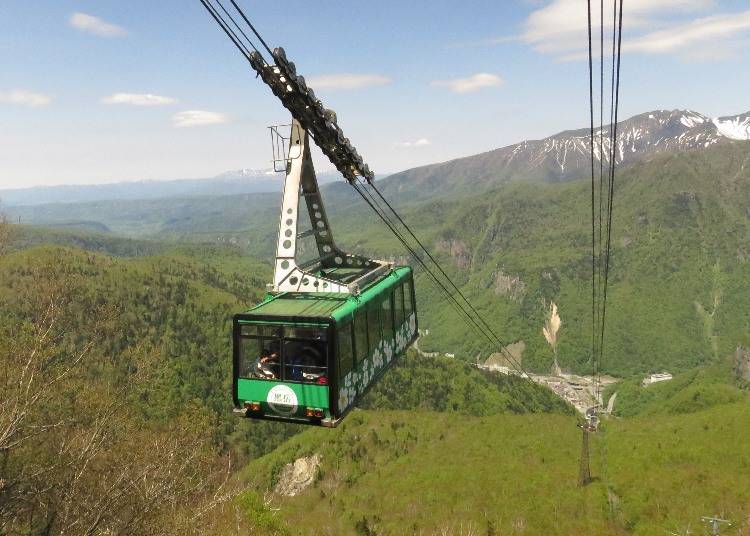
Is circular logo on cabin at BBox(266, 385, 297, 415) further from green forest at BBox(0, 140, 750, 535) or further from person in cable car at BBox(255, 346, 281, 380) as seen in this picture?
green forest at BBox(0, 140, 750, 535)

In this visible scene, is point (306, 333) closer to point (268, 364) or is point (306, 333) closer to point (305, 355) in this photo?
point (305, 355)

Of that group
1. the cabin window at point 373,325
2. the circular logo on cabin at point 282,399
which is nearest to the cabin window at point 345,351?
the cabin window at point 373,325

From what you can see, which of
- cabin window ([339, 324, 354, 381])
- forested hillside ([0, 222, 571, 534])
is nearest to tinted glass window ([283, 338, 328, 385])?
cabin window ([339, 324, 354, 381])

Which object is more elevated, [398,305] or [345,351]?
[398,305]

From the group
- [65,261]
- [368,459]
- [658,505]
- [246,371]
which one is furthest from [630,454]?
[65,261]

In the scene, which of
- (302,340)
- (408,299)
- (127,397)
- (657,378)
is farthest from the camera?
(657,378)

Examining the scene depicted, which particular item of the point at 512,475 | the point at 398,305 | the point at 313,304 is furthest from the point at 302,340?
the point at 512,475
